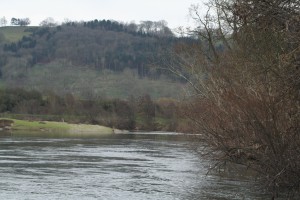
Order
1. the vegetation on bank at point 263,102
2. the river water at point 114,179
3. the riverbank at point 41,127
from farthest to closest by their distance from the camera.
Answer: the riverbank at point 41,127 < the river water at point 114,179 < the vegetation on bank at point 263,102

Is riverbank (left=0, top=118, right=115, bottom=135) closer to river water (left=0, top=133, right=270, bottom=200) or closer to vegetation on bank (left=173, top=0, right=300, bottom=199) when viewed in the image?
river water (left=0, top=133, right=270, bottom=200)

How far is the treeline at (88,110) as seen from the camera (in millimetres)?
119750

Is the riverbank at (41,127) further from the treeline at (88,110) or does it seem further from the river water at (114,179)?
the river water at (114,179)

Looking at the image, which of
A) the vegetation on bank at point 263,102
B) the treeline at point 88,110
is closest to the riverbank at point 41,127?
the treeline at point 88,110

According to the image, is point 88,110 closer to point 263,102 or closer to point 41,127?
point 41,127

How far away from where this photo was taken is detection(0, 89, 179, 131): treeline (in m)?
Answer: 120

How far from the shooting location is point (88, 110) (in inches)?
5084

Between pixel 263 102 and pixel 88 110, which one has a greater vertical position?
pixel 263 102

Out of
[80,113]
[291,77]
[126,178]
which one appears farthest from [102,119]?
[291,77]

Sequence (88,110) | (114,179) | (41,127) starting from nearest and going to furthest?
(114,179) → (41,127) → (88,110)

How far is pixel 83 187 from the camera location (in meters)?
24.5

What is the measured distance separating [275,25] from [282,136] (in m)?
7.35

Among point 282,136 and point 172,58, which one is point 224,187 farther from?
point 172,58

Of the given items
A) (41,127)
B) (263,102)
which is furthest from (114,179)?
(41,127)
